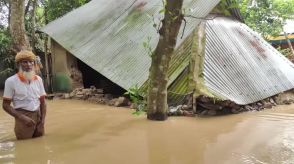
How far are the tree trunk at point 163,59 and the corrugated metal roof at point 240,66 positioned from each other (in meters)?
1.28

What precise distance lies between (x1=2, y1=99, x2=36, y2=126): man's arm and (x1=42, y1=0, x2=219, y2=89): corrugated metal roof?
3.40 metres

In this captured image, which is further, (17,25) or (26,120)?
(17,25)

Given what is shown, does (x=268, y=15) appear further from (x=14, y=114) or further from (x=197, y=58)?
(x=14, y=114)

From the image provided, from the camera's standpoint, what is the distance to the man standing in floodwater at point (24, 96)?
16.4 feet

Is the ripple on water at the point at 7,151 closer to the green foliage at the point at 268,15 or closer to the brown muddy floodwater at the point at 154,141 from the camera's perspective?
the brown muddy floodwater at the point at 154,141

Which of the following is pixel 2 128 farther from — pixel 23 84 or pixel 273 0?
pixel 273 0

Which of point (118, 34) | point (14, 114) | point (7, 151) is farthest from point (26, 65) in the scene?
point (118, 34)

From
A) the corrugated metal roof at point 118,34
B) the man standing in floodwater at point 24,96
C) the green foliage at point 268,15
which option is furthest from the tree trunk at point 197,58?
the green foliage at point 268,15

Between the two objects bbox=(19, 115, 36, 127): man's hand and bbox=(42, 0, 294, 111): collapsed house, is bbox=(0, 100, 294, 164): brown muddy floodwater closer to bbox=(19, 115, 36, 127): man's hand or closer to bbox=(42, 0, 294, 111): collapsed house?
bbox=(19, 115, 36, 127): man's hand

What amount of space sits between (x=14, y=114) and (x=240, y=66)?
209 inches

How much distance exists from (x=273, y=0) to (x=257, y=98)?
1107 cm

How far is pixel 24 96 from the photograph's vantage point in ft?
16.7

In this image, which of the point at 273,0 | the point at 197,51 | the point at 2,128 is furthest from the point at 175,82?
the point at 273,0

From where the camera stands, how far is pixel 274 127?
6.36 m
